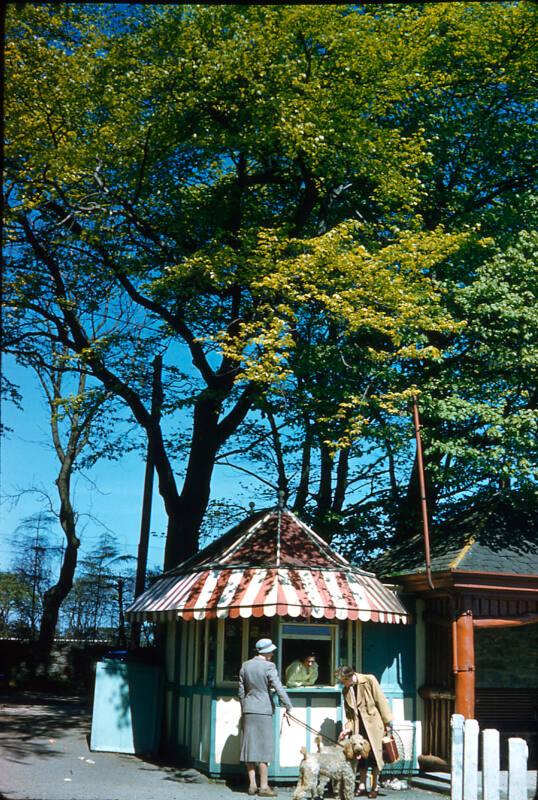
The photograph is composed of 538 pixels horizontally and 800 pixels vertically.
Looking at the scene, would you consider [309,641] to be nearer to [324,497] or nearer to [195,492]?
[195,492]

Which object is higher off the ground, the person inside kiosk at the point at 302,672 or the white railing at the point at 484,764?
the person inside kiosk at the point at 302,672

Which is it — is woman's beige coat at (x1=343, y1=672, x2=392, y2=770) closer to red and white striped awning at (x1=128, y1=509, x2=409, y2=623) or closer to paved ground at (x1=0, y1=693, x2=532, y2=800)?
paved ground at (x1=0, y1=693, x2=532, y2=800)

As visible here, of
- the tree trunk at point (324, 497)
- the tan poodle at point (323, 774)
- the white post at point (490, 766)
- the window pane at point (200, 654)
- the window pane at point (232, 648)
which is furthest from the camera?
the tree trunk at point (324, 497)

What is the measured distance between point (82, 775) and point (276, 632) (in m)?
3.30

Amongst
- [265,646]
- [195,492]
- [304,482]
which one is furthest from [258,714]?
[304,482]

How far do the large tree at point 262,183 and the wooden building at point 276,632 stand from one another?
9.36 feet

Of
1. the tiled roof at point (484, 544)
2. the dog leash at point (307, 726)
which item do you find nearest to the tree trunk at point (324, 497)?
the tiled roof at point (484, 544)

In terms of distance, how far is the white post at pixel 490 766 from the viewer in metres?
8.34

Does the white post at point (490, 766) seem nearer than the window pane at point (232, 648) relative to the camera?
Yes

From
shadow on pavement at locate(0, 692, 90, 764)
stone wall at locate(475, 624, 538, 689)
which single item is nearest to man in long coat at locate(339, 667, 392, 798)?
stone wall at locate(475, 624, 538, 689)

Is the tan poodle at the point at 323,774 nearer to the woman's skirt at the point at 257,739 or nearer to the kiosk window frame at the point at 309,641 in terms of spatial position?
the woman's skirt at the point at 257,739

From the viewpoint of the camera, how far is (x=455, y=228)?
18328 millimetres

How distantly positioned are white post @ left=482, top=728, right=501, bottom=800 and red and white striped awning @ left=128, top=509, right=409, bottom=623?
3748 mm

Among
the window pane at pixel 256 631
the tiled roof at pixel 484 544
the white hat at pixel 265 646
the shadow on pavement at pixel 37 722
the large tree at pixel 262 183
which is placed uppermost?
the large tree at pixel 262 183
